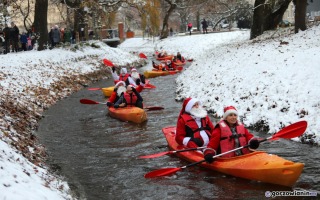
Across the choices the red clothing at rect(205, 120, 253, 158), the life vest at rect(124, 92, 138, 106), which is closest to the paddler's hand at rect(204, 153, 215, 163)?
the red clothing at rect(205, 120, 253, 158)

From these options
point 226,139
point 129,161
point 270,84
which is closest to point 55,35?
point 270,84

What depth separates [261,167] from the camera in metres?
6.55

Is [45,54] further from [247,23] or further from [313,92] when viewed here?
[247,23]

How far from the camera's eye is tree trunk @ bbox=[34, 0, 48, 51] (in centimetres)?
2213

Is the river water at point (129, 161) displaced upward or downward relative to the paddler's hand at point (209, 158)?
downward

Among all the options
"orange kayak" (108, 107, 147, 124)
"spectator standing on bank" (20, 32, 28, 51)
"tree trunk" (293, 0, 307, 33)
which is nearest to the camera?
"orange kayak" (108, 107, 147, 124)

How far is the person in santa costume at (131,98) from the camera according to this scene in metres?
12.7

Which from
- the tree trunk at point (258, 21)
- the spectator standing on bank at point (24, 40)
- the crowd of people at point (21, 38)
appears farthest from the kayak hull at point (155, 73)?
the spectator standing on bank at point (24, 40)

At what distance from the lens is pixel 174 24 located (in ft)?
254

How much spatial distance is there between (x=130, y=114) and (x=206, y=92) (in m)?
3.02

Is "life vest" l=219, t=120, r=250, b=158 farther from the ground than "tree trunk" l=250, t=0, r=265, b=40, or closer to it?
closer to it

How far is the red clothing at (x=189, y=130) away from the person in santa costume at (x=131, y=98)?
447 centimetres

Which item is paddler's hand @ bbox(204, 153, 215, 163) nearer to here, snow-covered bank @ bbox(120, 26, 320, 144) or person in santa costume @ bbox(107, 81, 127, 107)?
snow-covered bank @ bbox(120, 26, 320, 144)

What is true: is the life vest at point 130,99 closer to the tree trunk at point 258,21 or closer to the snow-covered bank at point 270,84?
the snow-covered bank at point 270,84
